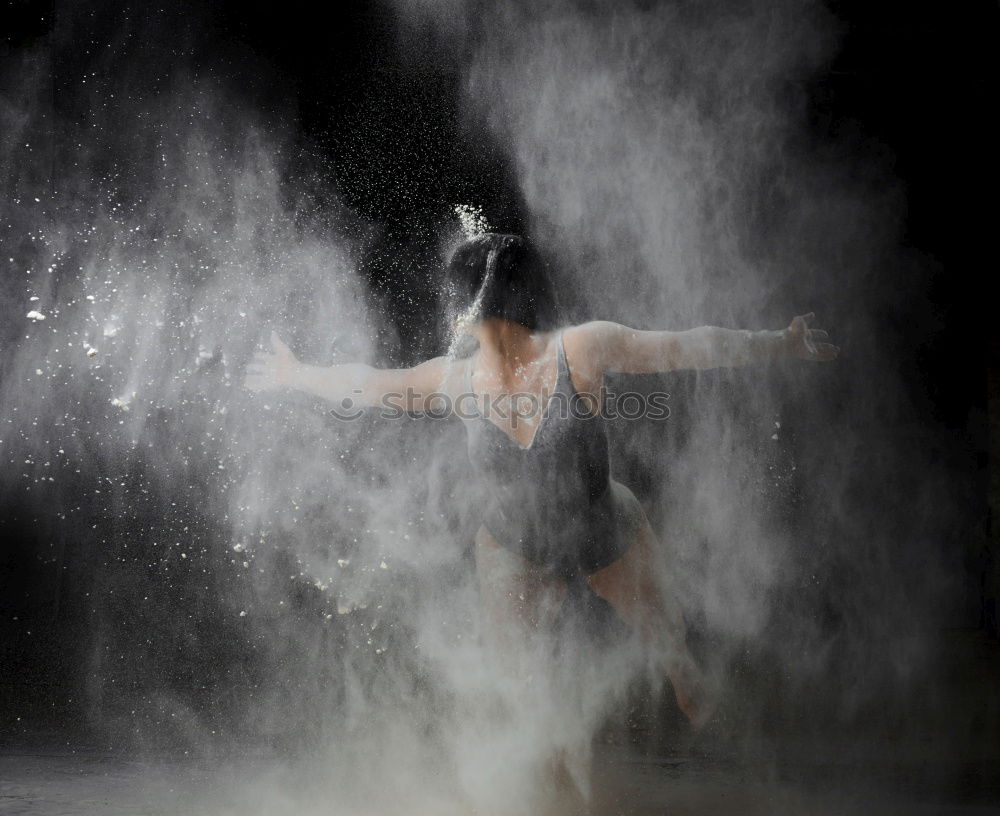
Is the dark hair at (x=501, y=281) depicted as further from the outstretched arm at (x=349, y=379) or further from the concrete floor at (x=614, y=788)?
the concrete floor at (x=614, y=788)

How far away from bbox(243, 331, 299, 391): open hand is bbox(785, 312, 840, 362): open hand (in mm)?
1879

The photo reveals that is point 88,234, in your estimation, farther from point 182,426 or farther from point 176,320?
point 182,426

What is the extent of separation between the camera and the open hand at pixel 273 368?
10.6 feet

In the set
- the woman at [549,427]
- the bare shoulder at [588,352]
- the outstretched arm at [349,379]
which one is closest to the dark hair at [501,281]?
the woman at [549,427]

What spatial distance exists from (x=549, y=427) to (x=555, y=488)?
217 mm

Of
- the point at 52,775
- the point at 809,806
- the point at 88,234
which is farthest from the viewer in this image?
the point at 88,234

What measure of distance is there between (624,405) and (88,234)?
221 cm

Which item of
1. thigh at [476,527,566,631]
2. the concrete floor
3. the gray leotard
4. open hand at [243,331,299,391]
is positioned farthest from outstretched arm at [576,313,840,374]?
the concrete floor

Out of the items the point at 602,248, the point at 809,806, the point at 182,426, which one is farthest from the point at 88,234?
the point at 809,806

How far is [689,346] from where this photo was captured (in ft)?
10.1

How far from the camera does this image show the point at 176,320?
10.8ft

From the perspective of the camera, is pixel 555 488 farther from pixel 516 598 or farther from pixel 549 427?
pixel 516 598

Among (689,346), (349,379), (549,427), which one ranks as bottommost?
(549,427)

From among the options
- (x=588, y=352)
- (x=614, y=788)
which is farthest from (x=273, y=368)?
(x=614, y=788)
